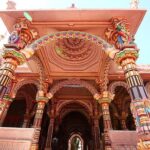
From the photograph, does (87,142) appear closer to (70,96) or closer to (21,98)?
(70,96)

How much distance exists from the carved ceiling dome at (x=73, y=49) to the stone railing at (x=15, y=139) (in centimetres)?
350

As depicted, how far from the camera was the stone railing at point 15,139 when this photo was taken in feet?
14.9

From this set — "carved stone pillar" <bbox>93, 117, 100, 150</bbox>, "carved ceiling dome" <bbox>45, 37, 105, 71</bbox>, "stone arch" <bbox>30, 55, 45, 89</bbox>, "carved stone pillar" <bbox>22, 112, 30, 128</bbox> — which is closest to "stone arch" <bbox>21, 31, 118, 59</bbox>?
"carved ceiling dome" <bbox>45, 37, 105, 71</bbox>

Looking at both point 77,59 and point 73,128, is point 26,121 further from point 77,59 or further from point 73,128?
point 77,59

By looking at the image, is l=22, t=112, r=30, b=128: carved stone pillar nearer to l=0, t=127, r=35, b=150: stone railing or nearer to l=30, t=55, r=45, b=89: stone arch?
l=30, t=55, r=45, b=89: stone arch

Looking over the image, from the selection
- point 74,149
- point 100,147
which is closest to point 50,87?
point 100,147

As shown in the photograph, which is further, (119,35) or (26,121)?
(26,121)

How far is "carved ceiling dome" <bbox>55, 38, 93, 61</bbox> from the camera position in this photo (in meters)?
6.31

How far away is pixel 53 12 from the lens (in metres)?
4.70

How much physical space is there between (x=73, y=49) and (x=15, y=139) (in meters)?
4.19

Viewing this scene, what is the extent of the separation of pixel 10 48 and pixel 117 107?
24.6ft

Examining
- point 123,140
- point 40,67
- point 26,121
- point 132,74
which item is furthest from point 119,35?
point 26,121

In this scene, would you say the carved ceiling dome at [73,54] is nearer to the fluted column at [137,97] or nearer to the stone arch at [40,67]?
the stone arch at [40,67]

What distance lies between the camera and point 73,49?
258 inches
